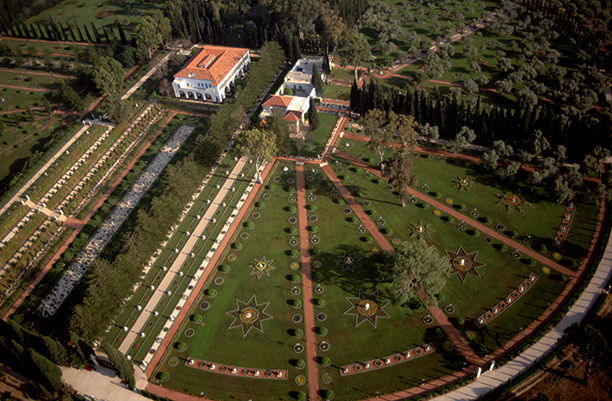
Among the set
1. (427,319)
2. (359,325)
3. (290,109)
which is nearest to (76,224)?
(290,109)

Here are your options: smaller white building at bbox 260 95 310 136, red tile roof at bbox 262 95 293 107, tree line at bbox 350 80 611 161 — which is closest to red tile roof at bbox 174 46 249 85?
red tile roof at bbox 262 95 293 107

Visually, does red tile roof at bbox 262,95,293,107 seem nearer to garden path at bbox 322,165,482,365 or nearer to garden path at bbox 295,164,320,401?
garden path at bbox 295,164,320,401

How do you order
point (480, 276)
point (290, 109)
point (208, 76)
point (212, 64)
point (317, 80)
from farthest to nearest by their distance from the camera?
point (212, 64) → point (208, 76) → point (317, 80) → point (290, 109) → point (480, 276)

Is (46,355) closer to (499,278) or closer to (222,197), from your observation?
(222,197)

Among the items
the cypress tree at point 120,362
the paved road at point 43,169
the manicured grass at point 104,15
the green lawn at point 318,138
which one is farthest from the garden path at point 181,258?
the manicured grass at point 104,15

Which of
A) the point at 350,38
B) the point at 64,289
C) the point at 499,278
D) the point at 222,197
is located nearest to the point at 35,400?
the point at 64,289

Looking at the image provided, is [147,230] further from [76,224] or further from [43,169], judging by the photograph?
[43,169]

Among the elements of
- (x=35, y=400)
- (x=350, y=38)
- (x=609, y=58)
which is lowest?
(x=35, y=400)
